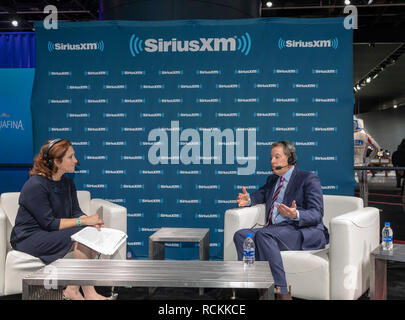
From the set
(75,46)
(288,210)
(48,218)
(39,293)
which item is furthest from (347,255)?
(75,46)

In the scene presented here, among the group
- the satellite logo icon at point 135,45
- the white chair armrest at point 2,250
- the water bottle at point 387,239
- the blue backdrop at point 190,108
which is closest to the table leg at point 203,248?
the blue backdrop at point 190,108

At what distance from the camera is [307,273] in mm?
3129

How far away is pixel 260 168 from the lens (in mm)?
4449

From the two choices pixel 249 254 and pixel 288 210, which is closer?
pixel 249 254

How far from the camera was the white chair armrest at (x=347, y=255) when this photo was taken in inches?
118

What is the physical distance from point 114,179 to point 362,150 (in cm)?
361

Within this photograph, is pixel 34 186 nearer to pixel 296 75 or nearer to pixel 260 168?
pixel 260 168

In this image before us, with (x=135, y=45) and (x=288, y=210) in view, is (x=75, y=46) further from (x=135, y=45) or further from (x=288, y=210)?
(x=288, y=210)

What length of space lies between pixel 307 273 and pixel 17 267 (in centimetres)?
220

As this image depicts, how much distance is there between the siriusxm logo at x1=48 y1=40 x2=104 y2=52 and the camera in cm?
462

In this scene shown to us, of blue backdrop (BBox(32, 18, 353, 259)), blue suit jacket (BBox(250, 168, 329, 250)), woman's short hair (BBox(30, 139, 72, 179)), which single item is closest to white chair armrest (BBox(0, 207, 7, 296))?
woman's short hair (BBox(30, 139, 72, 179))

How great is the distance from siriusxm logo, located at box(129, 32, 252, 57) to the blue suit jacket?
1639mm

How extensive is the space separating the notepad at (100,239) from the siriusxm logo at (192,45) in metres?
2.17
